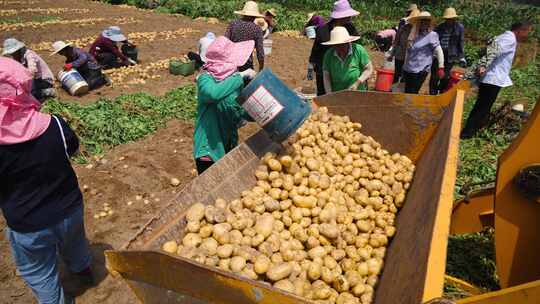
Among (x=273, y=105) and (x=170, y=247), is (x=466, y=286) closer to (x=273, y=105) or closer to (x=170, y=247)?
(x=273, y=105)

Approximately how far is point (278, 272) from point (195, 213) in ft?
2.61

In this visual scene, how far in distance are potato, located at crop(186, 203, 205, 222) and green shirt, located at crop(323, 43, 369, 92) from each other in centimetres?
318

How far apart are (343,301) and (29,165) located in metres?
2.45

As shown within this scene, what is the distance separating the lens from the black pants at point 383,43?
13953mm

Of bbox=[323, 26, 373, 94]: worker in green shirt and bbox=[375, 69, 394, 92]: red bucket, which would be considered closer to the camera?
bbox=[323, 26, 373, 94]: worker in green shirt

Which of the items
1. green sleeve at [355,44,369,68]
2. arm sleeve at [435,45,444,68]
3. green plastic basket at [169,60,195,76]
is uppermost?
green sleeve at [355,44,369,68]

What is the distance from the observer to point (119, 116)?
694cm

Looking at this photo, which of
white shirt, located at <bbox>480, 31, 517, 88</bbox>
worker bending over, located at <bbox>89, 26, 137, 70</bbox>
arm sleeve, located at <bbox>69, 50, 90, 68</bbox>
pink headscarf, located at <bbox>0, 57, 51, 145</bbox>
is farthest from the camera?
worker bending over, located at <bbox>89, 26, 137, 70</bbox>

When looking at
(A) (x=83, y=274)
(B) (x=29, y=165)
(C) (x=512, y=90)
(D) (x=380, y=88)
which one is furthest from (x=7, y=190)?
(C) (x=512, y=90)

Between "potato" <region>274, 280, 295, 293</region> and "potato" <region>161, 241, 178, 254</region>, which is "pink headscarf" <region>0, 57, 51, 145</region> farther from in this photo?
"potato" <region>274, 280, 295, 293</region>

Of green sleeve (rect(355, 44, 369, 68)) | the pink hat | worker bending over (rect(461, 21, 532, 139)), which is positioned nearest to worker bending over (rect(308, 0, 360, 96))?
the pink hat

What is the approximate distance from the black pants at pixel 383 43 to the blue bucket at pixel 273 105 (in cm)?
1190

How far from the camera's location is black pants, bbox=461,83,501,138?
20.0ft

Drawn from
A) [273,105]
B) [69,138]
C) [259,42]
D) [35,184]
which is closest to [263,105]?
[273,105]
